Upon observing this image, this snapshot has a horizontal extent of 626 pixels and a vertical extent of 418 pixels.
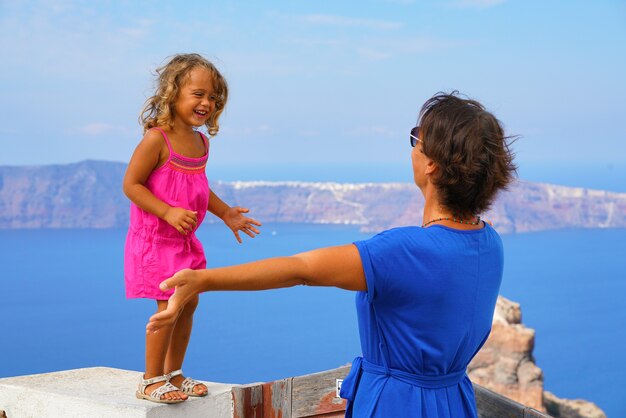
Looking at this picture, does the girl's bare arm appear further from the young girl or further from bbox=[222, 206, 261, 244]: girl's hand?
bbox=[222, 206, 261, 244]: girl's hand

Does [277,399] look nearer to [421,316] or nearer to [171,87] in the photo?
[171,87]

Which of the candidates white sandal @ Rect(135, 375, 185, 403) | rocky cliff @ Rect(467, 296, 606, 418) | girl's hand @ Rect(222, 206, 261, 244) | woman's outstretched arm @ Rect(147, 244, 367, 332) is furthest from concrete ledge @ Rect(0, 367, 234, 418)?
rocky cliff @ Rect(467, 296, 606, 418)

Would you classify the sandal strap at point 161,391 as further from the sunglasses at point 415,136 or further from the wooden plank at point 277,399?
the sunglasses at point 415,136

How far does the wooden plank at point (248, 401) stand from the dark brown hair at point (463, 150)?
5.01 feet

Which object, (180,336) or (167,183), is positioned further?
(180,336)

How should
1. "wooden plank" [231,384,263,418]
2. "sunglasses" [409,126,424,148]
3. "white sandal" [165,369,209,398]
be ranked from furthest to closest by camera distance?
"wooden plank" [231,384,263,418] < "white sandal" [165,369,209,398] < "sunglasses" [409,126,424,148]

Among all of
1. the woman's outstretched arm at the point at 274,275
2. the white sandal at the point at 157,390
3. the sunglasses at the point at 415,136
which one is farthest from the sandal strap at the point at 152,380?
the sunglasses at the point at 415,136

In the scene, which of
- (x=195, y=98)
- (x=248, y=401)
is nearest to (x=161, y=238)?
(x=195, y=98)

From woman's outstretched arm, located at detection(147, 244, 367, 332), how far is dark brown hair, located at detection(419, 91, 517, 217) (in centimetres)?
22

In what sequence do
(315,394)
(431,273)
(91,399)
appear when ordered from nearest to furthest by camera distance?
(431,273)
(91,399)
(315,394)

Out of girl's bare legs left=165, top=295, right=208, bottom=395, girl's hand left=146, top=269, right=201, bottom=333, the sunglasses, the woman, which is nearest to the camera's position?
girl's hand left=146, top=269, right=201, bottom=333

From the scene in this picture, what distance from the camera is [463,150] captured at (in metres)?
1.47

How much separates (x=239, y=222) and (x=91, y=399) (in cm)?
70

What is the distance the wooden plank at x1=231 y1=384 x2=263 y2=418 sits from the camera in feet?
9.37
